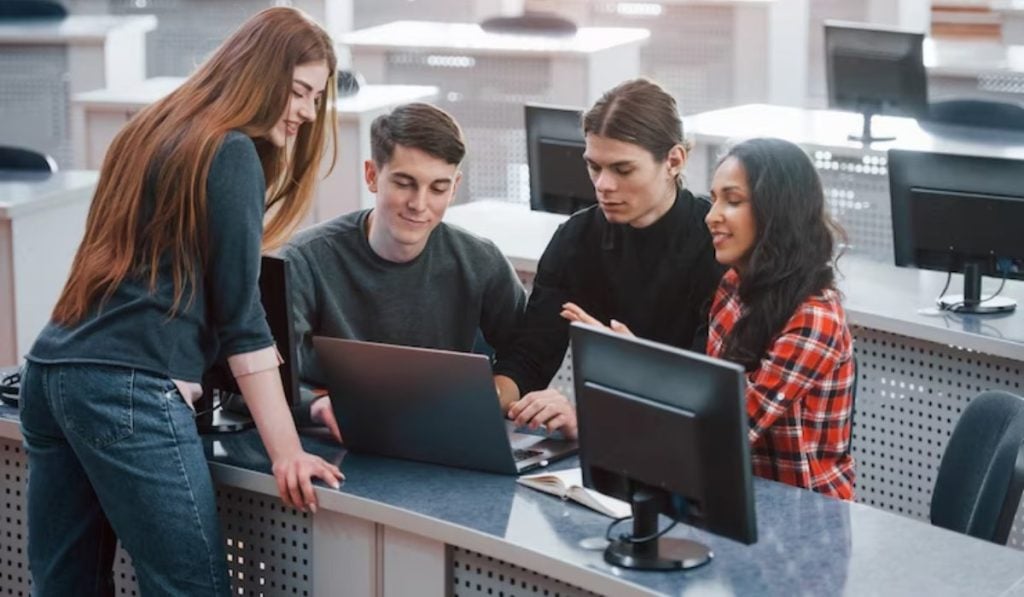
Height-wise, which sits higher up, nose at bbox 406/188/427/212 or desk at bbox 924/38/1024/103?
desk at bbox 924/38/1024/103

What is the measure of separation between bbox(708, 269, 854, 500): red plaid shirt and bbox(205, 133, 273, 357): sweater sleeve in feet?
2.77

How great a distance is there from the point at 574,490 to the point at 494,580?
19 cm

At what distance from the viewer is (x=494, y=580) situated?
8.26 ft

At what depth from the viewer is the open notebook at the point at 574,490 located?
252cm

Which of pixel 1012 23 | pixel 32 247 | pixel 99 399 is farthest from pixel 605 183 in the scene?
pixel 1012 23

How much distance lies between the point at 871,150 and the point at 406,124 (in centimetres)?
281

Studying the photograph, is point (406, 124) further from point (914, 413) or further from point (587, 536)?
point (914, 413)

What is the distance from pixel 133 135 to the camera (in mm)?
2514

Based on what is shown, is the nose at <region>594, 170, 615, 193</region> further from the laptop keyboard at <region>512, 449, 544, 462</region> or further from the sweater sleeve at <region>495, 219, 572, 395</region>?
the laptop keyboard at <region>512, 449, 544, 462</region>

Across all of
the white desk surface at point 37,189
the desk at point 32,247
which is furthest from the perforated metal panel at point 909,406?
the desk at point 32,247

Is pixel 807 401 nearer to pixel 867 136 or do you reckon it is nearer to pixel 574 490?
pixel 574 490

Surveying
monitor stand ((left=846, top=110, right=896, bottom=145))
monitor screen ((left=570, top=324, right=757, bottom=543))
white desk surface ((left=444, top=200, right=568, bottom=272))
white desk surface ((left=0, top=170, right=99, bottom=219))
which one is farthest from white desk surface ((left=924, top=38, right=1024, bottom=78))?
monitor screen ((left=570, top=324, right=757, bottom=543))

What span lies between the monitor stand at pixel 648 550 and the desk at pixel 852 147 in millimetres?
3245

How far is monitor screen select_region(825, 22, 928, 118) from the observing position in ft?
18.1
